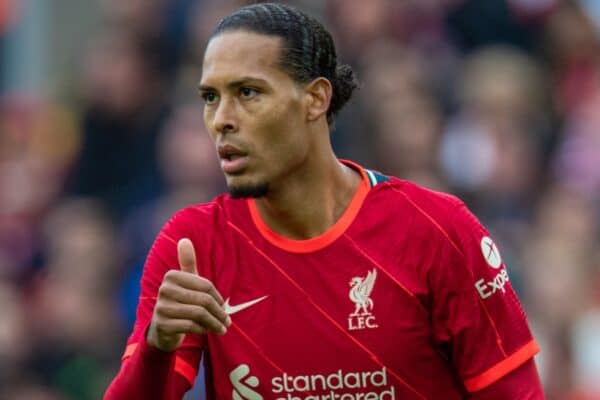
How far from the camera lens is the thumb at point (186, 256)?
4676 mm

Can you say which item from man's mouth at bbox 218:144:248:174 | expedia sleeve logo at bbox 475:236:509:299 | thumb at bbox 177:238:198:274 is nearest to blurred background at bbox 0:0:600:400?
expedia sleeve logo at bbox 475:236:509:299

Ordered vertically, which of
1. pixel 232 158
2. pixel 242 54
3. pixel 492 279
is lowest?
pixel 492 279

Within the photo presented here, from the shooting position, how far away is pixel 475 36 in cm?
990

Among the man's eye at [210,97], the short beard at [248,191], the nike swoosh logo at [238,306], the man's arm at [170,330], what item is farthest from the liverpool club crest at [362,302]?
the man's eye at [210,97]

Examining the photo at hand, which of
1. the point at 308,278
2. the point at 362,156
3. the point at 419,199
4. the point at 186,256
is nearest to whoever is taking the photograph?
the point at 186,256

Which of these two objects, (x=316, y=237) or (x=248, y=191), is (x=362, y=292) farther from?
(x=248, y=191)

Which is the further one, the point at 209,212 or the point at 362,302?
the point at 209,212

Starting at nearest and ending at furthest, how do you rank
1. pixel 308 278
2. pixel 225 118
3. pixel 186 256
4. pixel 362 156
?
pixel 186 256 → pixel 225 118 → pixel 308 278 → pixel 362 156

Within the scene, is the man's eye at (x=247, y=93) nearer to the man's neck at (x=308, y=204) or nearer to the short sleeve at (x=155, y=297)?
the man's neck at (x=308, y=204)

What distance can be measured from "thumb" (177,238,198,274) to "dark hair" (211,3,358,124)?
0.76 meters

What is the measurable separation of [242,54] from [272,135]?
0.90ft

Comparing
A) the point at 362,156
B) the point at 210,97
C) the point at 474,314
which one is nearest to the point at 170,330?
the point at 210,97

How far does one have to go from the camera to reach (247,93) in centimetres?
507

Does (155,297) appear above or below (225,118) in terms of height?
below
